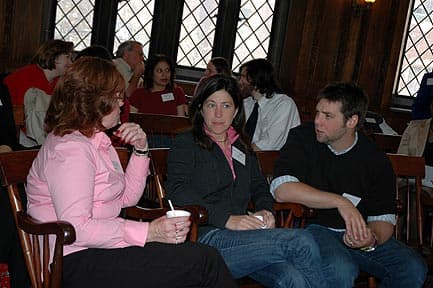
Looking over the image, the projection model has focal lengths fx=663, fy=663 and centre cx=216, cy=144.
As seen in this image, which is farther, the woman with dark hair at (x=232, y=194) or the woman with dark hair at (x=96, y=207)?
the woman with dark hair at (x=232, y=194)

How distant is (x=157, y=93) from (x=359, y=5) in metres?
2.76

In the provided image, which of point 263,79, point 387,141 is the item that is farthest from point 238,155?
point 387,141

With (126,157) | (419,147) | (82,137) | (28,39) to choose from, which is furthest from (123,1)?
(82,137)

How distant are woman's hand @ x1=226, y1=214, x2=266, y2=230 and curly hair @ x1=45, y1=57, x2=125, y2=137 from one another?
74 cm

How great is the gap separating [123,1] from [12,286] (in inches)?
183

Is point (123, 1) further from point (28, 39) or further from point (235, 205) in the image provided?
point (235, 205)

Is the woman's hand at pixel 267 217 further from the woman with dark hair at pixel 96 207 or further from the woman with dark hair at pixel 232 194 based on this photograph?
the woman with dark hair at pixel 96 207

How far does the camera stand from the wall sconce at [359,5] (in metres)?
7.22

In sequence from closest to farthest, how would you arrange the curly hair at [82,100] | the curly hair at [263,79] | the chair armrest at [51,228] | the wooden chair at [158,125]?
1. the chair armrest at [51,228]
2. the curly hair at [82,100]
3. the wooden chair at [158,125]
4. the curly hair at [263,79]

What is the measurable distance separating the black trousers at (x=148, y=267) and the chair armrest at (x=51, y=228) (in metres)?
0.15

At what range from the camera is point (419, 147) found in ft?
15.8

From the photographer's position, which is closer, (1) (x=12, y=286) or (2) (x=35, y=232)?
(2) (x=35, y=232)

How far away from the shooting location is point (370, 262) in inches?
119

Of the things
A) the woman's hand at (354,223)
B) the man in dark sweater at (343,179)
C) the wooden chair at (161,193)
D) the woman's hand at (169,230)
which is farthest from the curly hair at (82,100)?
the woman's hand at (354,223)
